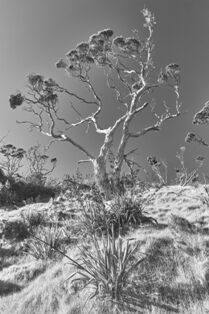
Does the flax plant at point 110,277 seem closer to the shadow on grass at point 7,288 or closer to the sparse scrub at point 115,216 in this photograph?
the shadow on grass at point 7,288

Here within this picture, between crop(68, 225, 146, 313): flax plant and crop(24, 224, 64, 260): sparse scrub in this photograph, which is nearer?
crop(68, 225, 146, 313): flax plant

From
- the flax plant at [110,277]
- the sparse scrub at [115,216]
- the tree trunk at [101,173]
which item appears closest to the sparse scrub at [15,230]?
the sparse scrub at [115,216]

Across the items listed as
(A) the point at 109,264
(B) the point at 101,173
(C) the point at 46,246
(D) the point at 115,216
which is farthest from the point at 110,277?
(B) the point at 101,173

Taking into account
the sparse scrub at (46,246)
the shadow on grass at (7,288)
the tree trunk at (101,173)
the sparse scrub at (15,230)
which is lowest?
the shadow on grass at (7,288)

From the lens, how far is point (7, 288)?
5.58 m

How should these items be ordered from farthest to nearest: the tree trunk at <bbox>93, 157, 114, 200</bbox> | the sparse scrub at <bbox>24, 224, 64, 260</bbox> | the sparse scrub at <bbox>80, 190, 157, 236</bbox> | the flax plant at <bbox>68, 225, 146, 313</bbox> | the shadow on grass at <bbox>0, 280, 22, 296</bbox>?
the tree trunk at <bbox>93, 157, 114, 200</bbox> < the sparse scrub at <bbox>80, 190, 157, 236</bbox> < the sparse scrub at <bbox>24, 224, 64, 260</bbox> < the shadow on grass at <bbox>0, 280, 22, 296</bbox> < the flax plant at <bbox>68, 225, 146, 313</bbox>

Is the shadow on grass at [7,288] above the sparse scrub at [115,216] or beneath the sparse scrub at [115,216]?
beneath

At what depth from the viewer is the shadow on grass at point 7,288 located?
18.0 feet

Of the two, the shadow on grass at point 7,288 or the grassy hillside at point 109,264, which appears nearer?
the grassy hillside at point 109,264

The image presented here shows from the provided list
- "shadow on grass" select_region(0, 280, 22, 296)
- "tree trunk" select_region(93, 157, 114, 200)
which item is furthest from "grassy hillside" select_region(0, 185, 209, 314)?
"tree trunk" select_region(93, 157, 114, 200)

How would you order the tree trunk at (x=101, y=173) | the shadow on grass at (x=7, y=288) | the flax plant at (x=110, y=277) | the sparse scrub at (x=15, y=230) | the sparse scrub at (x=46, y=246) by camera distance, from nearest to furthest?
1. the flax plant at (x=110, y=277)
2. the shadow on grass at (x=7, y=288)
3. the sparse scrub at (x=46, y=246)
4. the sparse scrub at (x=15, y=230)
5. the tree trunk at (x=101, y=173)

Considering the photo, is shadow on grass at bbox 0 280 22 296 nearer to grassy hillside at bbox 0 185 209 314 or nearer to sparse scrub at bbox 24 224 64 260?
grassy hillside at bbox 0 185 209 314

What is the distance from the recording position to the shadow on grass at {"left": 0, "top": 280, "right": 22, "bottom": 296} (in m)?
5.47

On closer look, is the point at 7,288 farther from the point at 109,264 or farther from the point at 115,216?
the point at 115,216
